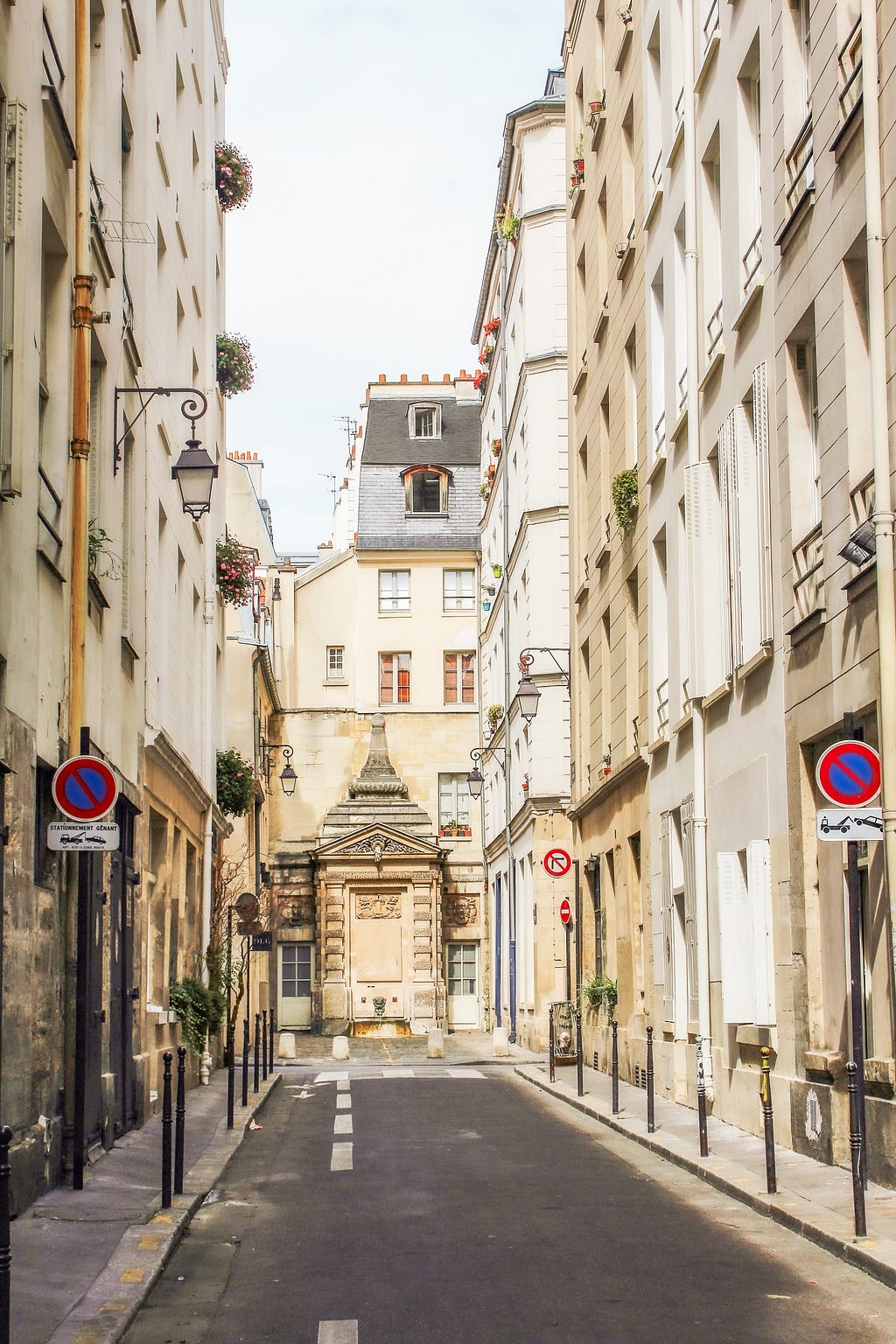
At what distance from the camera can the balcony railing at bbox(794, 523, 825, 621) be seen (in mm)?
13203

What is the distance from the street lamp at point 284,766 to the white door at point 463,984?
6.61 m

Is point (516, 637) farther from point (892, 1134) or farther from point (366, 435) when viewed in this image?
point (892, 1134)

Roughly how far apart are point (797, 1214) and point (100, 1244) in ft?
13.0

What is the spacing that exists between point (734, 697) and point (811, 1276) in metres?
8.46

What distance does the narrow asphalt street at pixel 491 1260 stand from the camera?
7586 mm

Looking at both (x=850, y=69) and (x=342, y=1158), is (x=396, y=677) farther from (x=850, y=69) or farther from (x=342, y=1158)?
(x=850, y=69)

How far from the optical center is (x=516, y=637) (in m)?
40.5

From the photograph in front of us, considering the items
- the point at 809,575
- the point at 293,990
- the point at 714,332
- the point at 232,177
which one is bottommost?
the point at 293,990

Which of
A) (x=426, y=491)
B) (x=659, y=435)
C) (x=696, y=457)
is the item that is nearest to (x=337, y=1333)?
(x=696, y=457)

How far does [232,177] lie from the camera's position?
29.4 meters

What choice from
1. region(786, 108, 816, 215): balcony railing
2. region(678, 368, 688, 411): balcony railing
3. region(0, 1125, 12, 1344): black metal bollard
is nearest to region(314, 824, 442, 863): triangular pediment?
region(678, 368, 688, 411): balcony railing

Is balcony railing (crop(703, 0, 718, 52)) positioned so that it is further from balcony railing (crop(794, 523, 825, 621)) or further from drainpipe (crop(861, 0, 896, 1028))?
balcony railing (crop(794, 523, 825, 621))

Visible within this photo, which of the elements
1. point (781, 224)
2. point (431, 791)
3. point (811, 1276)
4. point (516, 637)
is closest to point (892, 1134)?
point (811, 1276)

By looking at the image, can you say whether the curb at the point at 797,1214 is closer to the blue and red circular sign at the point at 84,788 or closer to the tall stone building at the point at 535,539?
the blue and red circular sign at the point at 84,788
